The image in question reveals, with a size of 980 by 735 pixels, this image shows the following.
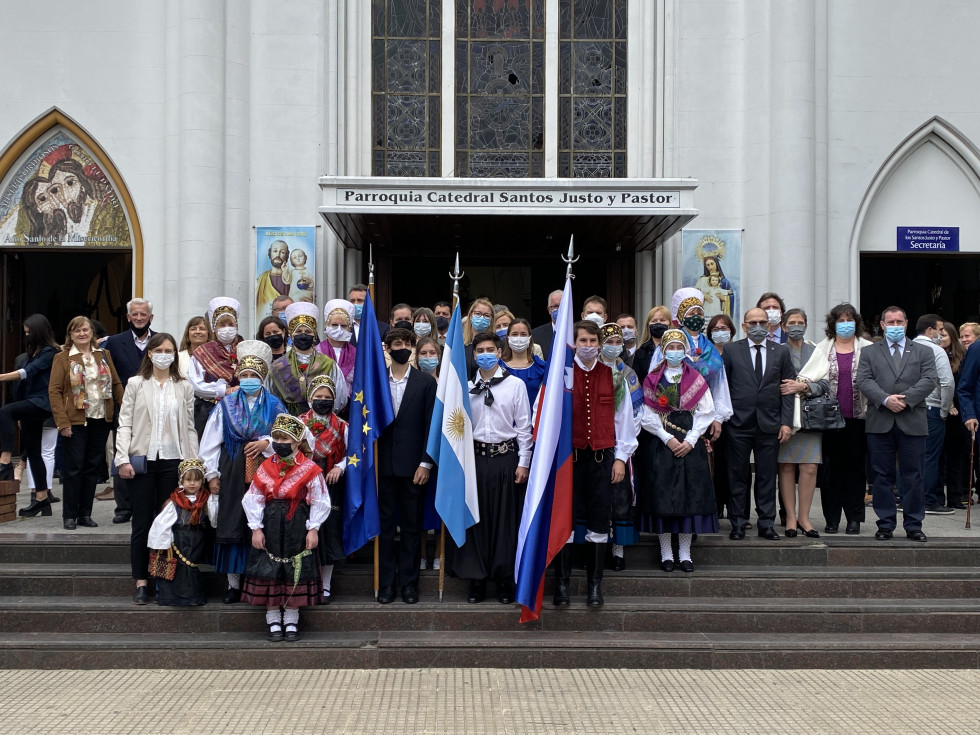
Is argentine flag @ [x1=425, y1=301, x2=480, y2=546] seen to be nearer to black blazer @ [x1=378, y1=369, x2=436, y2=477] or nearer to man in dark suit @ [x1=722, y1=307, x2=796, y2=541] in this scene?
black blazer @ [x1=378, y1=369, x2=436, y2=477]

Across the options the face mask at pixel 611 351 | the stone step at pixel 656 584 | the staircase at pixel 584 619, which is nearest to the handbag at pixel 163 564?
the staircase at pixel 584 619

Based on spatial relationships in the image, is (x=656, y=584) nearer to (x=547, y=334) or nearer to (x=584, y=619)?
(x=584, y=619)

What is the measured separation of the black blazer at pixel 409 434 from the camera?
717 cm

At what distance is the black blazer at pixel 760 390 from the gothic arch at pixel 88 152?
28.7 ft

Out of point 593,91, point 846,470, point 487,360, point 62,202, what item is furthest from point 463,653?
point 62,202

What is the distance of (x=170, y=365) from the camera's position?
7.44 meters

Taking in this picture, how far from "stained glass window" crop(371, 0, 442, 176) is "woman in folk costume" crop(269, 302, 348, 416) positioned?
660 centimetres

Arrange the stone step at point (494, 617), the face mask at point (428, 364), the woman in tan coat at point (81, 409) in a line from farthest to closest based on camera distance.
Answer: the woman in tan coat at point (81, 409) → the face mask at point (428, 364) → the stone step at point (494, 617)

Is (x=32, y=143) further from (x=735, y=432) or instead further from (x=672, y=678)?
(x=672, y=678)

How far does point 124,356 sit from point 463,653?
15.5 ft

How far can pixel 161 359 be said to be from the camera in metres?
7.34

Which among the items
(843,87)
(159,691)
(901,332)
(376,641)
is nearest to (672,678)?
(376,641)

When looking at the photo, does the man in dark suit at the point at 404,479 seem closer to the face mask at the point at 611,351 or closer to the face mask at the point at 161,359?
the face mask at the point at 611,351

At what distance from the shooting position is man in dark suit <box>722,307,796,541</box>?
8.06 metres
